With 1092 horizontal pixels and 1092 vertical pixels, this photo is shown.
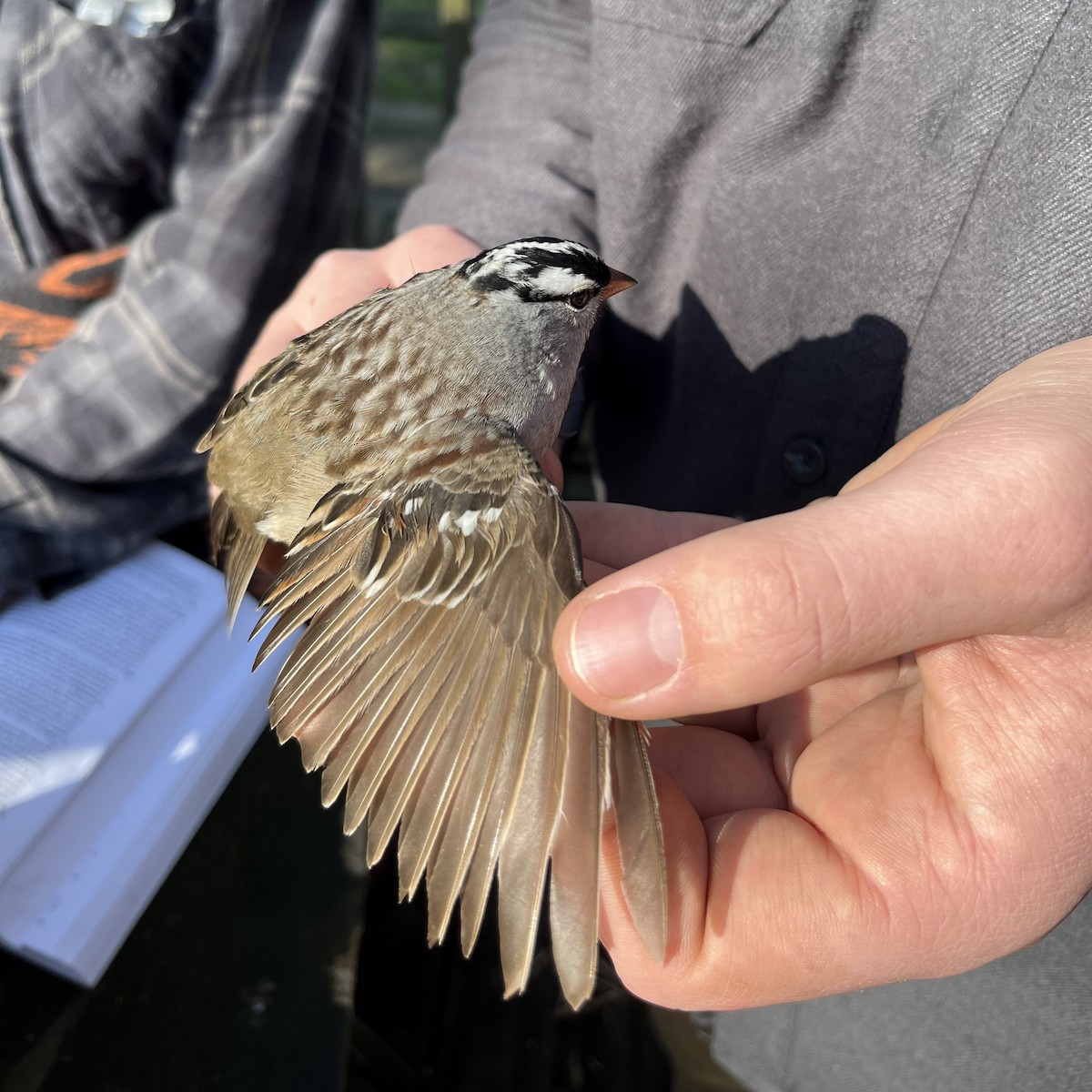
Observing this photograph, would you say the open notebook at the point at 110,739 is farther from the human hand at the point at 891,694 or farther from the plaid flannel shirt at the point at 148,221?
the human hand at the point at 891,694

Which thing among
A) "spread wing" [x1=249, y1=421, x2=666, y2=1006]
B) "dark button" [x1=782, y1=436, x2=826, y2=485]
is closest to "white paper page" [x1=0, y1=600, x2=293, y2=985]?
"spread wing" [x1=249, y1=421, x2=666, y2=1006]

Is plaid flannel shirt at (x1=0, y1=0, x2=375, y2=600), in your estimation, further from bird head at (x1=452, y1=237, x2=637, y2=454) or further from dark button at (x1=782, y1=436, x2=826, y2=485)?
dark button at (x1=782, y1=436, x2=826, y2=485)

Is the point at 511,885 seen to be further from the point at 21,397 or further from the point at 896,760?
the point at 21,397

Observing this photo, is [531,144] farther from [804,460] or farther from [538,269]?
[804,460]

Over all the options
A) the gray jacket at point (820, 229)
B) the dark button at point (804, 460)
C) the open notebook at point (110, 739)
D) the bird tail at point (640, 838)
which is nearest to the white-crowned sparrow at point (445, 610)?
the bird tail at point (640, 838)

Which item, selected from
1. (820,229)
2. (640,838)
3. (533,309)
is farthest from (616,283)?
(640,838)
